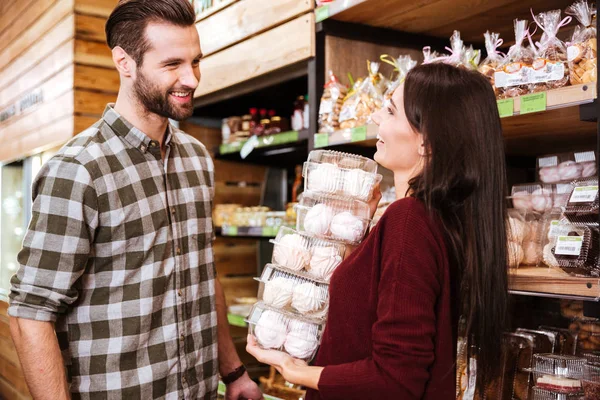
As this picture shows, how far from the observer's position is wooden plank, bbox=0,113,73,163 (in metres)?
4.29

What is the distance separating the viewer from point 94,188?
5.56ft

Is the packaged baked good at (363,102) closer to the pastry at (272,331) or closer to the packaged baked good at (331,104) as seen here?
the packaged baked good at (331,104)

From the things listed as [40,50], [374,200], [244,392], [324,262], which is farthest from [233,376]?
[40,50]

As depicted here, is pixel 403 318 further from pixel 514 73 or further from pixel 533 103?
pixel 514 73

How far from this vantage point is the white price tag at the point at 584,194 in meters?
1.65

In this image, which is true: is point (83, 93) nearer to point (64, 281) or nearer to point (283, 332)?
point (64, 281)

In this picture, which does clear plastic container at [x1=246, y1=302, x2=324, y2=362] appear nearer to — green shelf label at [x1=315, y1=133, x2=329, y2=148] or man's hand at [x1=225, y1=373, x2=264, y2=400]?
man's hand at [x1=225, y1=373, x2=264, y2=400]

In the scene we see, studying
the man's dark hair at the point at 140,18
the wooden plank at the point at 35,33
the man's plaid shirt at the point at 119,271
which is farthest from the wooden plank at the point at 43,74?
the man's plaid shirt at the point at 119,271

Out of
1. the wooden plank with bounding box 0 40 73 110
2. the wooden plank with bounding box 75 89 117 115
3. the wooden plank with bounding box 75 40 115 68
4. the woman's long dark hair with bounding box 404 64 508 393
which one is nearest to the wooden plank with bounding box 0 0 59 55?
the wooden plank with bounding box 0 40 73 110

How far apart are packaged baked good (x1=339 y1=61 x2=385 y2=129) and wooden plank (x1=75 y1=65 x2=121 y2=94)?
2.51 m

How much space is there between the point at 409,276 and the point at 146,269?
0.84 meters

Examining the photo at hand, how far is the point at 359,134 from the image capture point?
2.18m

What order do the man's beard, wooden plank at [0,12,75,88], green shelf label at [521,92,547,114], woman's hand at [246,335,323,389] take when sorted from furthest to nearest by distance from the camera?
1. wooden plank at [0,12,75,88]
2. the man's beard
3. green shelf label at [521,92,547,114]
4. woman's hand at [246,335,323,389]

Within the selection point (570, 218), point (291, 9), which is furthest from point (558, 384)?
point (291, 9)
